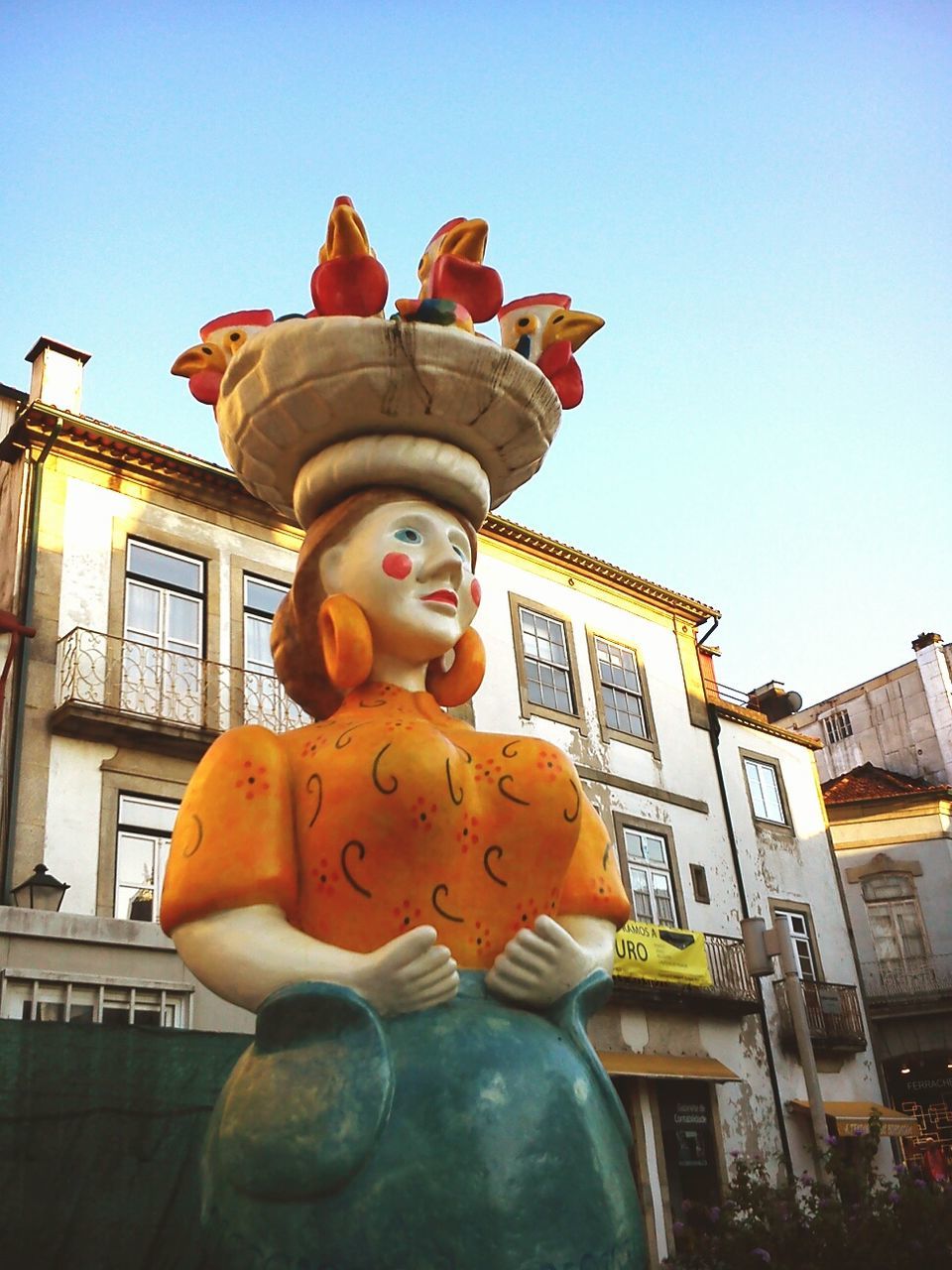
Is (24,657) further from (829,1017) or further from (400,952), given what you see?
(829,1017)

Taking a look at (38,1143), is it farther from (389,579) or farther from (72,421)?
(72,421)

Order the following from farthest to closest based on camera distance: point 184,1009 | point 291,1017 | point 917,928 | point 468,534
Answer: point 917,928 → point 184,1009 → point 468,534 → point 291,1017

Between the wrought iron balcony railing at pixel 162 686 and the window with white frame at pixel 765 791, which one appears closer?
the wrought iron balcony railing at pixel 162 686

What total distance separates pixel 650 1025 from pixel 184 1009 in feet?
21.5

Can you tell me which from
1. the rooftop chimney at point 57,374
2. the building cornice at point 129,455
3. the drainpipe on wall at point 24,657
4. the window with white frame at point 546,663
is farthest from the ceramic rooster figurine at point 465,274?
the window with white frame at point 546,663

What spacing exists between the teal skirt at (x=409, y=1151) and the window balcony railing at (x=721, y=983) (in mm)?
12085

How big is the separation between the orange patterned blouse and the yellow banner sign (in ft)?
36.6

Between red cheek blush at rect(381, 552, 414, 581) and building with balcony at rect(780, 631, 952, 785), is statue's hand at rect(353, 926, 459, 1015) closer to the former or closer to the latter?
red cheek blush at rect(381, 552, 414, 581)

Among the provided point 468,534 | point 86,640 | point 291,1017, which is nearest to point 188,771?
point 86,640

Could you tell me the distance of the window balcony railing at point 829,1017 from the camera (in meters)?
16.4

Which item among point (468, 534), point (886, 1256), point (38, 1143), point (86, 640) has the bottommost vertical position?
point (886, 1256)

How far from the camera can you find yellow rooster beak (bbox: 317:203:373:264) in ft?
10.2

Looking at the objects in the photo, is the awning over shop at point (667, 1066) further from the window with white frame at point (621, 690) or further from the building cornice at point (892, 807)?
the building cornice at point (892, 807)

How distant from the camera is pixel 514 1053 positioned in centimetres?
232
